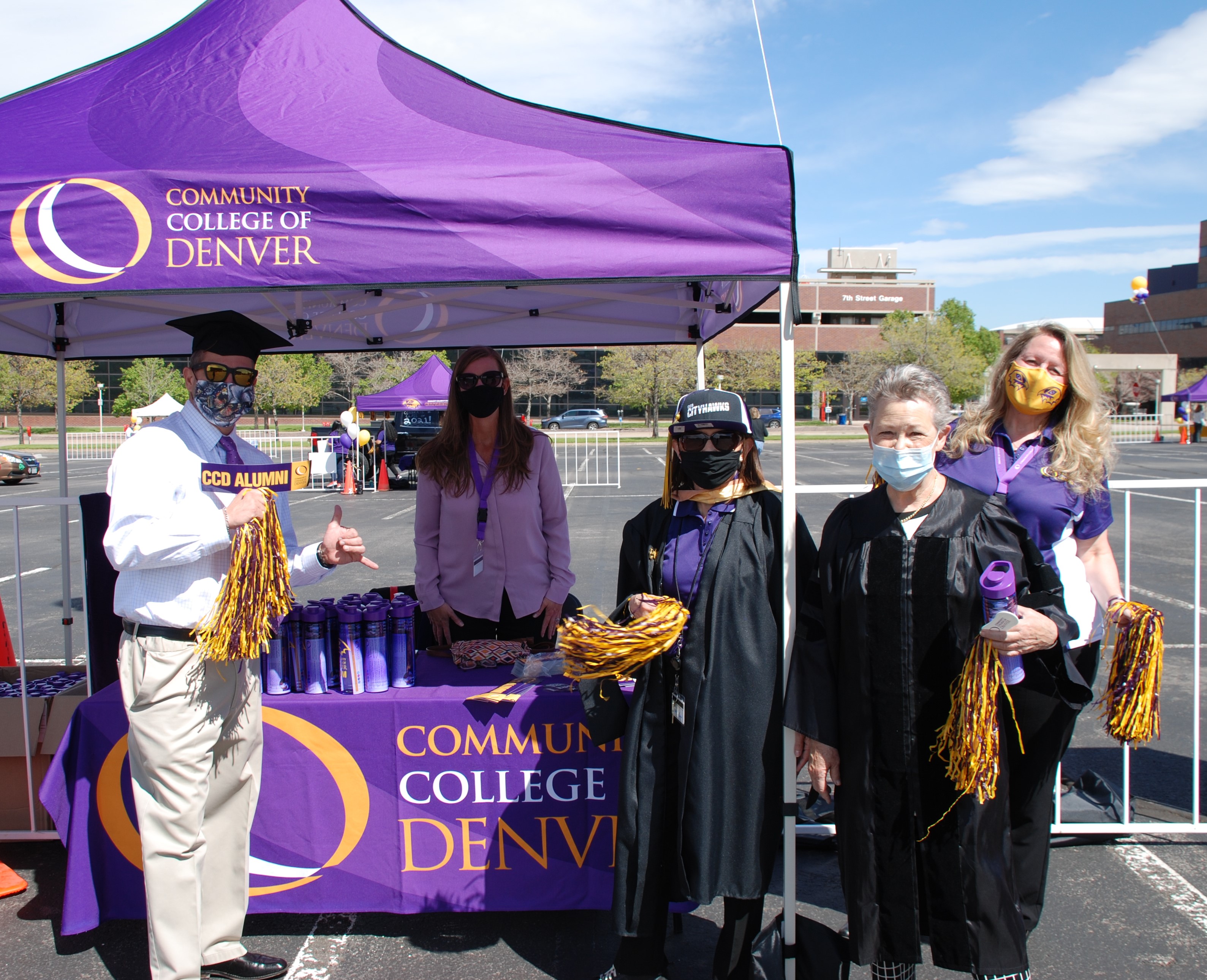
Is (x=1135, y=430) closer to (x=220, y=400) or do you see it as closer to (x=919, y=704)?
(x=919, y=704)

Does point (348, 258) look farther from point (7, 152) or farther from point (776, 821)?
point (776, 821)

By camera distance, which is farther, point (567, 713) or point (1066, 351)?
point (567, 713)

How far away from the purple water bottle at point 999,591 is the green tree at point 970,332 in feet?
250

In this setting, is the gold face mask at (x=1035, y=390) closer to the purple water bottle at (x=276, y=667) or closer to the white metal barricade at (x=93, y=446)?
the purple water bottle at (x=276, y=667)

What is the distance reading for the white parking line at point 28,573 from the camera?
959 centimetres

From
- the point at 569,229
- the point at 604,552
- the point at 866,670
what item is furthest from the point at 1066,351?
the point at 604,552

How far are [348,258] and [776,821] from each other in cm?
210

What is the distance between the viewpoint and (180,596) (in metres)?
2.36

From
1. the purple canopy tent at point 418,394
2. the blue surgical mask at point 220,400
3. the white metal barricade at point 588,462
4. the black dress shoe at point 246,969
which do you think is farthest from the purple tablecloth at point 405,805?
the purple canopy tent at point 418,394

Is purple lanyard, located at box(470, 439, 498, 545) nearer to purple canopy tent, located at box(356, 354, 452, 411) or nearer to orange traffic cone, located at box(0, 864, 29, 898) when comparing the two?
orange traffic cone, located at box(0, 864, 29, 898)

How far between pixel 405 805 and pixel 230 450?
137cm

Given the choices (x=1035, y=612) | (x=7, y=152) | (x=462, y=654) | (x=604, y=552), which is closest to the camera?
(x=1035, y=612)

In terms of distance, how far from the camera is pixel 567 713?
9.20 feet

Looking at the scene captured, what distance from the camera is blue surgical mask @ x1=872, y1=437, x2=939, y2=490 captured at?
2.10 metres
